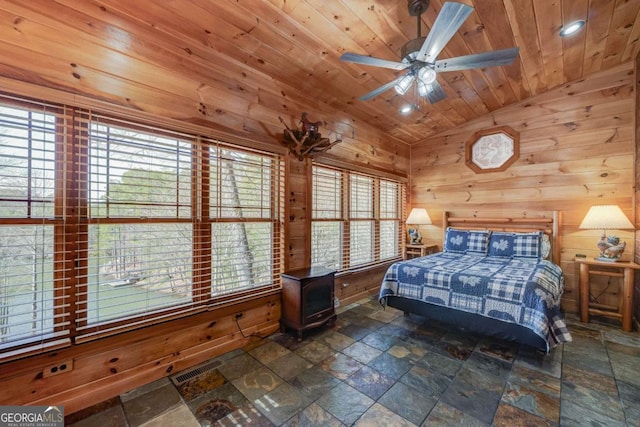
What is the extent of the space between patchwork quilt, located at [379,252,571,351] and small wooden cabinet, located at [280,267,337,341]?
0.72m

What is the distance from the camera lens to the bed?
2.37m

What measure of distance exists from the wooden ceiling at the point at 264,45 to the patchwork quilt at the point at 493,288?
219cm

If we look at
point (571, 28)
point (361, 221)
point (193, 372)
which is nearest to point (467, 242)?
point (361, 221)

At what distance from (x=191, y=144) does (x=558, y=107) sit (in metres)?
4.73

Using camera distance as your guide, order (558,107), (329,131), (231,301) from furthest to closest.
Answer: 1. (558,107)
2. (329,131)
3. (231,301)

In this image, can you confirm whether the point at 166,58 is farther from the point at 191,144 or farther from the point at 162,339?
the point at 162,339

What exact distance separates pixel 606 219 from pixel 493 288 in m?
1.89

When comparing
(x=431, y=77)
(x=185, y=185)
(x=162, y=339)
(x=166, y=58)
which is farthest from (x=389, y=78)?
(x=162, y=339)

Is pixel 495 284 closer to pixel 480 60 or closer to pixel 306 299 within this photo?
pixel 306 299

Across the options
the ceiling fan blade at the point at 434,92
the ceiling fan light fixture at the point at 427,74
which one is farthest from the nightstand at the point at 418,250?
the ceiling fan light fixture at the point at 427,74

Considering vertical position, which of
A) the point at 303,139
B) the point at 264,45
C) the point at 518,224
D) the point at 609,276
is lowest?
the point at 609,276

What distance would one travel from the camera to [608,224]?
312cm

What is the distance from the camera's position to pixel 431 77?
203 cm

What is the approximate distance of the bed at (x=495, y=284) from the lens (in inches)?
93.4
